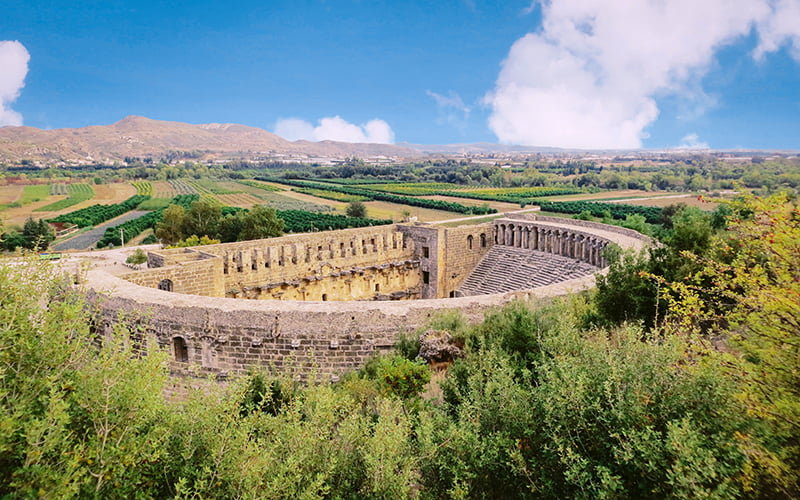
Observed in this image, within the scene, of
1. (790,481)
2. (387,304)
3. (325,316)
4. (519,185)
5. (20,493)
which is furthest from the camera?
(519,185)

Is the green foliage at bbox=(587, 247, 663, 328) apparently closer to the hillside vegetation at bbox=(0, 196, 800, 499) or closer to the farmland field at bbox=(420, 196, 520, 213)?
the hillside vegetation at bbox=(0, 196, 800, 499)

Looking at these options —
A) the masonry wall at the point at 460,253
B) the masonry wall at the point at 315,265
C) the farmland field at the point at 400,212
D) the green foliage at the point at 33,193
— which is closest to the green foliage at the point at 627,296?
the masonry wall at the point at 315,265

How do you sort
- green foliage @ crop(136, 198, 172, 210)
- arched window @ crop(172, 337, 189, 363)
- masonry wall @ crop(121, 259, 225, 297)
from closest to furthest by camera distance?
arched window @ crop(172, 337, 189, 363)
masonry wall @ crop(121, 259, 225, 297)
green foliage @ crop(136, 198, 172, 210)

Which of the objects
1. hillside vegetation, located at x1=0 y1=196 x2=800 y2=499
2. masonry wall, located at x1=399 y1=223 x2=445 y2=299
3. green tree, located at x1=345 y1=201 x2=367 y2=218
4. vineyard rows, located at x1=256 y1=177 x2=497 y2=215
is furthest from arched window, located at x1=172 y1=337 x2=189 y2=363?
vineyard rows, located at x1=256 y1=177 x2=497 y2=215

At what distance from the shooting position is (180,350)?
1213cm

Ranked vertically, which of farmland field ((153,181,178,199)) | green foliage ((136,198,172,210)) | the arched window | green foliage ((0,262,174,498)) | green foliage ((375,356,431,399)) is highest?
green foliage ((0,262,174,498))

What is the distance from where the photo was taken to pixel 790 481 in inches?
160

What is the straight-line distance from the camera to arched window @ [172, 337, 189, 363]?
39.4ft

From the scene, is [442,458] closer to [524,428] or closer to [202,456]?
[524,428]

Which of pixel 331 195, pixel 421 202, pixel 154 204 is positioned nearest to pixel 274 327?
pixel 421 202

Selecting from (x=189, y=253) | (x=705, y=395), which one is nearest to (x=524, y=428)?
(x=705, y=395)

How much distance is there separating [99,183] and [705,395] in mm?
123255

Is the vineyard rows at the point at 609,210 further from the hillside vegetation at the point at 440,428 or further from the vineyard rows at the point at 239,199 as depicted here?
the hillside vegetation at the point at 440,428

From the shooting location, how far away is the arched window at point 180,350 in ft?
39.4
